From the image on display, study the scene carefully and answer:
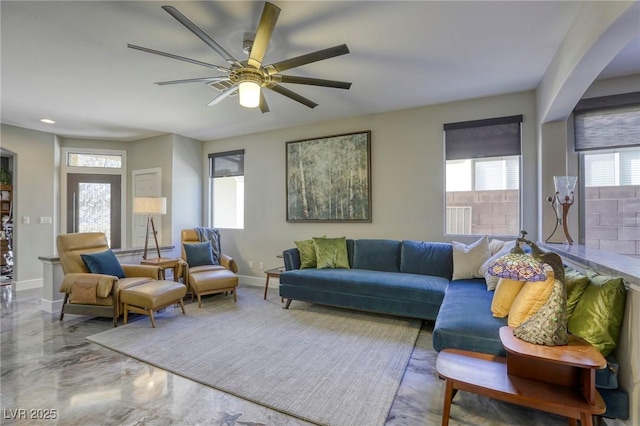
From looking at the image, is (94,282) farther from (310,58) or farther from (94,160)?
(94,160)

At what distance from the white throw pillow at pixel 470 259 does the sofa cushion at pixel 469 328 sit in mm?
808

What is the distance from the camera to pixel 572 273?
1976mm

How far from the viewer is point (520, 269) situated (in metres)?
1.56

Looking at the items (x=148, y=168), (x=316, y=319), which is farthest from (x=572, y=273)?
(x=148, y=168)

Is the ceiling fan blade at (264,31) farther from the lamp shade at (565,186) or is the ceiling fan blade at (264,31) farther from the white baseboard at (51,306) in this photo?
the white baseboard at (51,306)

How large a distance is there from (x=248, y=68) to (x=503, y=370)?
8.51 ft

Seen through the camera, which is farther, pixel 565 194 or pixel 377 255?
A: pixel 377 255

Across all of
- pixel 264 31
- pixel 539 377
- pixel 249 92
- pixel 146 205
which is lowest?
pixel 539 377

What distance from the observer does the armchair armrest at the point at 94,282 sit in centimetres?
321

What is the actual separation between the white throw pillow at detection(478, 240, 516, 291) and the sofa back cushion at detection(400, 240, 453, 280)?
0.39m

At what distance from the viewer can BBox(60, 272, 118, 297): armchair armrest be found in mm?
3209

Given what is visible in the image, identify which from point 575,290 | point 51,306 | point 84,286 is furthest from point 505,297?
point 51,306

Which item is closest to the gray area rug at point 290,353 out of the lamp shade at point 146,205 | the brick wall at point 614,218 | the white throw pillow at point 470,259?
the white throw pillow at point 470,259

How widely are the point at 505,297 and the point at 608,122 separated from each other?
248cm
